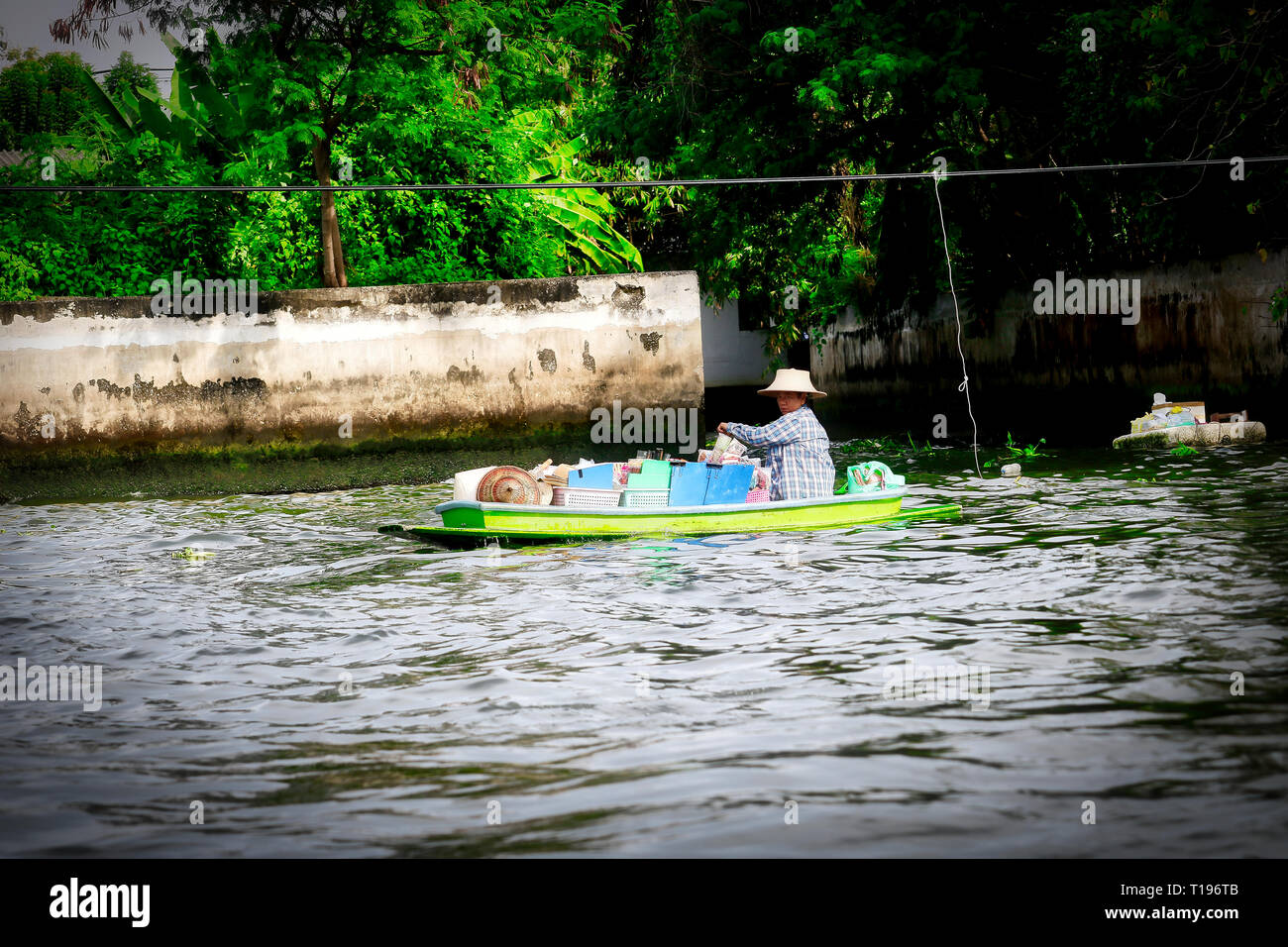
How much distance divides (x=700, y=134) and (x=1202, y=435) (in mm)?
9701

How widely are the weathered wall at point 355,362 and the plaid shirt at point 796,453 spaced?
5.44 meters

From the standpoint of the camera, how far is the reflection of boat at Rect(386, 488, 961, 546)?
11.2 m

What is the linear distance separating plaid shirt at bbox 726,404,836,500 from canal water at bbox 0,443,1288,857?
841 mm

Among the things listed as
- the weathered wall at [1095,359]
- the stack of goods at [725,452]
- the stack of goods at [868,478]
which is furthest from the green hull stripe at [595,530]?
the weathered wall at [1095,359]

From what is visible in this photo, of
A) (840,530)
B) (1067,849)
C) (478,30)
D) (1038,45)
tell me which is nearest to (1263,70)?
(1038,45)

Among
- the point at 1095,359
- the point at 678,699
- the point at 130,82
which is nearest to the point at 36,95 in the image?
the point at 130,82

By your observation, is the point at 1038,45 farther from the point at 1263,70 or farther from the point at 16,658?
the point at 16,658

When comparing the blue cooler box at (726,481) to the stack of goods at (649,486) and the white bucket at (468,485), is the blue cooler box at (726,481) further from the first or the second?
the white bucket at (468,485)

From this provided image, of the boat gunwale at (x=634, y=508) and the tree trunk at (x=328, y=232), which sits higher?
the tree trunk at (x=328, y=232)

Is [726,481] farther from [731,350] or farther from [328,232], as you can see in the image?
[731,350]

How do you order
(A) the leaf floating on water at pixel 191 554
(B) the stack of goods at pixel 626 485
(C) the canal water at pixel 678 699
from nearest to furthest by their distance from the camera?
(C) the canal water at pixel 678 699, (A) the leaf floating on water at pixel 191 554, (B) the stack of goods at pixel 626 485

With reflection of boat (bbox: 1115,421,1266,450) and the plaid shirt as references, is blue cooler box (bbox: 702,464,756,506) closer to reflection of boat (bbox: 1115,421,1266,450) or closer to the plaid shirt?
the plaid shirt

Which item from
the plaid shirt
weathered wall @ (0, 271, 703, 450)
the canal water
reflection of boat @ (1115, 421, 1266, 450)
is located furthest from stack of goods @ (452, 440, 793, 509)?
reflection of boat @ (1115, 421, 1266, 450)

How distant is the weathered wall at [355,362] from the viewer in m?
16.1
